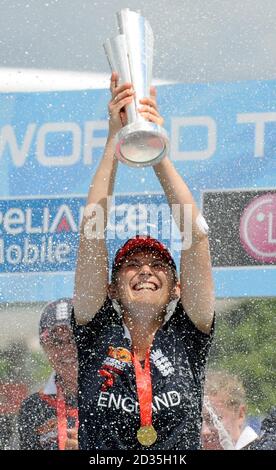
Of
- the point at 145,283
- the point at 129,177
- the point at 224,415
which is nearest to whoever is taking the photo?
the point at 145,283

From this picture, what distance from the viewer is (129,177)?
18.3 feet

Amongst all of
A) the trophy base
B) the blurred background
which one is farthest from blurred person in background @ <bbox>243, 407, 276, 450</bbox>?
the trophy base

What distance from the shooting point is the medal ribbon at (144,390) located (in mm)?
3117

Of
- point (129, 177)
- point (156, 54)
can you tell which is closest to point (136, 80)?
point (129, 177)

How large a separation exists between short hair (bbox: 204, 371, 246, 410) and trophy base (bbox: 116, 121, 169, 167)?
7.58ft

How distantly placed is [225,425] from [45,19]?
2571mm

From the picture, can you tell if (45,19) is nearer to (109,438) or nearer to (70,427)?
(70,427)

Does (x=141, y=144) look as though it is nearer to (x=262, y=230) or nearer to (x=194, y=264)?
(x=194, y=264)

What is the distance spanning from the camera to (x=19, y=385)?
5457 millimetres

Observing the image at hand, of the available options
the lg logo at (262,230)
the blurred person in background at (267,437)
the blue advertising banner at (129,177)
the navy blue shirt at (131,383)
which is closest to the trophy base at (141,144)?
the navy blue shirt at (131,383)

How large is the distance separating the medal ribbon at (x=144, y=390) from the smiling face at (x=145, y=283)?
18 cm

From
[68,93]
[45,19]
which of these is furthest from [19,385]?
[45,19]

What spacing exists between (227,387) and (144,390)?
224cm

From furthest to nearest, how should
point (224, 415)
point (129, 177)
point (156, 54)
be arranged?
point (156, 54)
point (129, 177)
point (224, 415)
